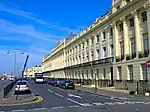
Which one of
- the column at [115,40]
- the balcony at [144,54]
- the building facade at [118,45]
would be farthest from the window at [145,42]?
the column at [115,40]

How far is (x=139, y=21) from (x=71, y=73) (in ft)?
136

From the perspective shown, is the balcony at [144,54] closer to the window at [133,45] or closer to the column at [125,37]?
the window at [133,45]

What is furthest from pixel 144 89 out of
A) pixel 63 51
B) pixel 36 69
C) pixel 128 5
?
pixel 36 69

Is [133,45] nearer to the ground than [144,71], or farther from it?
farther from it

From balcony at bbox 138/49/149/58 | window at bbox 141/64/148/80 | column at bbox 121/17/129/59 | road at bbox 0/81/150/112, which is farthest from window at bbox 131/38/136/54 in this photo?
road at bbox 0/81/150/112

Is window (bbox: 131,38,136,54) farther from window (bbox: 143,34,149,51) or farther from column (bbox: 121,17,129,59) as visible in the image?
window (bbox: 143,34,149,51)

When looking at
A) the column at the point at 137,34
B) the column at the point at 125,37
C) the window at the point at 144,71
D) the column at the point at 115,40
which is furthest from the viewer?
the column at the point at 115,40

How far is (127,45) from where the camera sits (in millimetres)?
35500

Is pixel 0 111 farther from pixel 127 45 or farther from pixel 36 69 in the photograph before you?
pixel 36 69

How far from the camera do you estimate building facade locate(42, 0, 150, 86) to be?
3184cm

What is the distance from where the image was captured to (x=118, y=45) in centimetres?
3894

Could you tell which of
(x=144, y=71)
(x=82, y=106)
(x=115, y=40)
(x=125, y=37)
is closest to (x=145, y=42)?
(x=144, y=71)

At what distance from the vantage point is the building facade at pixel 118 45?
104 ft

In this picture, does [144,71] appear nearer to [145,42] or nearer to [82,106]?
[145,42]
